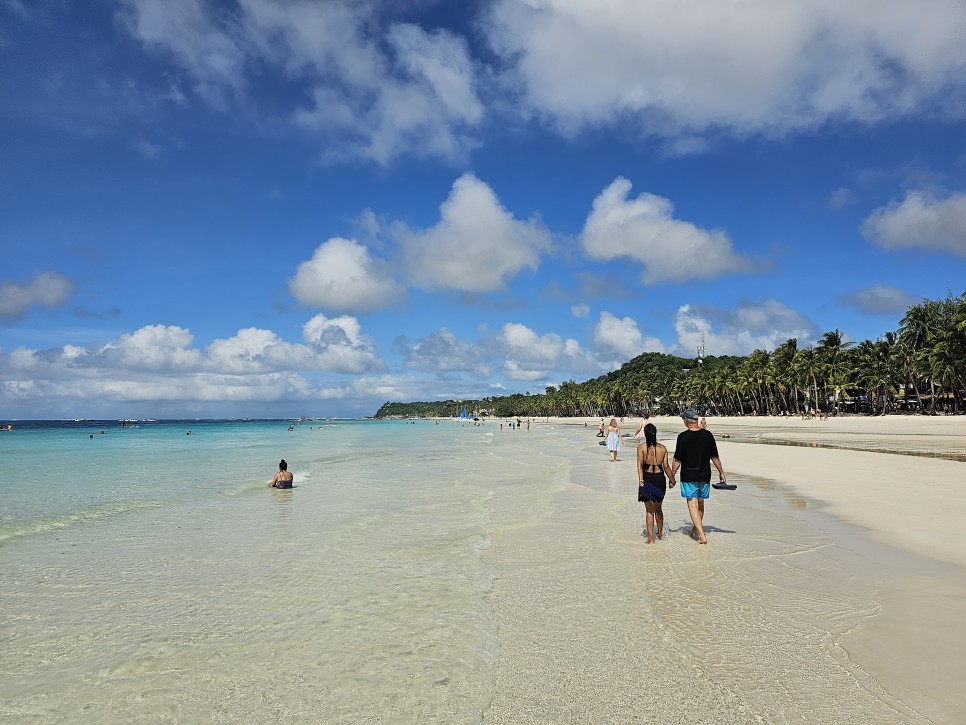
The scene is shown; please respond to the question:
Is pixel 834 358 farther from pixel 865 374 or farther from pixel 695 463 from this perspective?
pixel 695 463

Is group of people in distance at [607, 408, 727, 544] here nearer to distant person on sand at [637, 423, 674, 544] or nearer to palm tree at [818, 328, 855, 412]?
distant person on sand at [637, 423, 674, 544]

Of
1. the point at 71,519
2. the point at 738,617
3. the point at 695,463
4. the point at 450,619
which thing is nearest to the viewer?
the point at 738,617

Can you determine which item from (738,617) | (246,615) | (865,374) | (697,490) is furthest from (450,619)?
(865,374)

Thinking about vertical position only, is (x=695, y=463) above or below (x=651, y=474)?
above

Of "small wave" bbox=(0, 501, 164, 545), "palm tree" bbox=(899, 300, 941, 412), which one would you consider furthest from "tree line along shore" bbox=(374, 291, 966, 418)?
"small wave" bbox=(0, 501, 164, 545)

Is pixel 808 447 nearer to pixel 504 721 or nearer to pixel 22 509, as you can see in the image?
pixel 504 721

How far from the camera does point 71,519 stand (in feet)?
46.1

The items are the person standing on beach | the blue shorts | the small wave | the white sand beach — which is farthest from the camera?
the small wave

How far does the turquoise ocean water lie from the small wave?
3.4 inches

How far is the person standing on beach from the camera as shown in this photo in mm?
9172

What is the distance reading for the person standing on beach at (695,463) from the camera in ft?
30.1

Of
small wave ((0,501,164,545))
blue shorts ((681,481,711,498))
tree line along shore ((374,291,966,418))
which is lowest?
small wave ((0,501,164,545))

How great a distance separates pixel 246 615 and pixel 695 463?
22.3ft

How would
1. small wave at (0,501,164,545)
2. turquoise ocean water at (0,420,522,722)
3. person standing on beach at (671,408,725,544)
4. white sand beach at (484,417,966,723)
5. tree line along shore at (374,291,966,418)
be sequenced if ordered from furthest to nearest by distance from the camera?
tree line along shore at (374,291,966,418) < small wave at (0,501,164,545) < person standing on beach at (671,408,725,544) < turquoise ocean water at (0,420,522,722) < white sand beach at (484,417,966,723)
